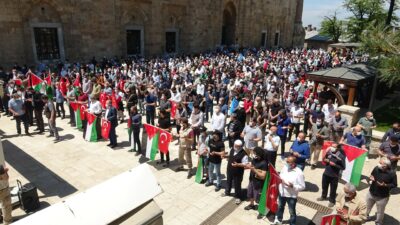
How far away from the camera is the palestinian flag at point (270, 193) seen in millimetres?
6449

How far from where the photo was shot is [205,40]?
33969 mm

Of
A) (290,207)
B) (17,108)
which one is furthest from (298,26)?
(290,207)

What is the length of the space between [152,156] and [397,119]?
421 inches

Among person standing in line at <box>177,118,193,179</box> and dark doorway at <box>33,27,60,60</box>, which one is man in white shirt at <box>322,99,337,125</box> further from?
dark doorway at <box>33,27,60,60</box>

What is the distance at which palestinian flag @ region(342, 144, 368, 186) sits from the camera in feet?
25.2

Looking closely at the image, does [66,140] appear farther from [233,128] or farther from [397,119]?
[397,119]

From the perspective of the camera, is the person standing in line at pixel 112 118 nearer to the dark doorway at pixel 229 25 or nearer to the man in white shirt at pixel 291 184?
the man in white shirt at pixel 291 184

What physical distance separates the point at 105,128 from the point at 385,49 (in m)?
10.0

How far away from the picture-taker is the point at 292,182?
6.06 m

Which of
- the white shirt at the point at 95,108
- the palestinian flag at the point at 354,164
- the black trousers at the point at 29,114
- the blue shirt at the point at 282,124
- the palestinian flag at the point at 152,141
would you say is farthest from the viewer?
the black trousers at the point at 29,114

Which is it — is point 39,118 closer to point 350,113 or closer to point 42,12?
point 350,113

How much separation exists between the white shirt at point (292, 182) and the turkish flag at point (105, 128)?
20.6ft

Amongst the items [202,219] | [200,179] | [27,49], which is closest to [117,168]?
[200,179]

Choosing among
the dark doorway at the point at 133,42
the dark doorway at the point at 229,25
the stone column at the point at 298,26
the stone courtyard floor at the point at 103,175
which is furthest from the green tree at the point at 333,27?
the stone courtyard floor at the point at 103,175
